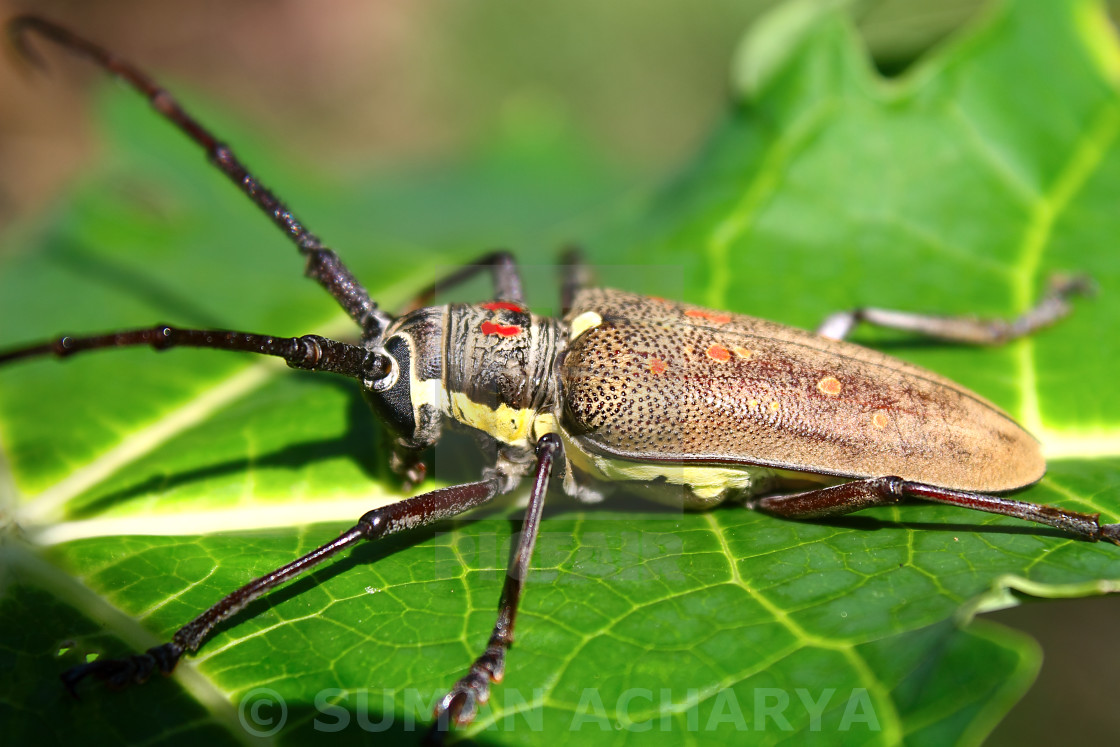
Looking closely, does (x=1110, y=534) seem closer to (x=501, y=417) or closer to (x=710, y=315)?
(x=710, y=315)

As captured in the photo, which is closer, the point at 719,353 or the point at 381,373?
the point at 381,373

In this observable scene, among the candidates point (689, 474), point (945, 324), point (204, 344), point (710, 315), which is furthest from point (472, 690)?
point (945, 324)

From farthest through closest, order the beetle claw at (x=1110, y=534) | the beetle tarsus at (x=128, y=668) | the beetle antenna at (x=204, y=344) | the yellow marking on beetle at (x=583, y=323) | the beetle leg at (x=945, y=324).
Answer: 1. the beetle leg at (x=945, y=324)
2. the yellow marking on beetle at (x=583, y=323)
3. the beetle claw at (x=1110, y=534)
4. the beetle antenna at (x=204, y=344)
5. the beetle tarsus at (x=128, y=668)

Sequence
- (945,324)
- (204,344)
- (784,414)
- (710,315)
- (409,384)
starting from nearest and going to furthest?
(204,344), (784,414), (409,384), (710,315), (945,324)

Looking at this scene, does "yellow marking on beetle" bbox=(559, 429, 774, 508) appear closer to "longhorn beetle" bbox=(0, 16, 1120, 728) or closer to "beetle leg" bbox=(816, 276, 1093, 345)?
"longhorn beetle" bbox=(0, 16, 1120, 728)

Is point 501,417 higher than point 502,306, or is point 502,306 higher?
point 502,306

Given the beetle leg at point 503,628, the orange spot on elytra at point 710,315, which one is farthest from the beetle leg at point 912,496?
the beetle leg at point 503,628

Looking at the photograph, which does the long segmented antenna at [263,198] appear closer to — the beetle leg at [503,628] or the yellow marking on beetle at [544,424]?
the yellow marking on beetle at [544,424]
